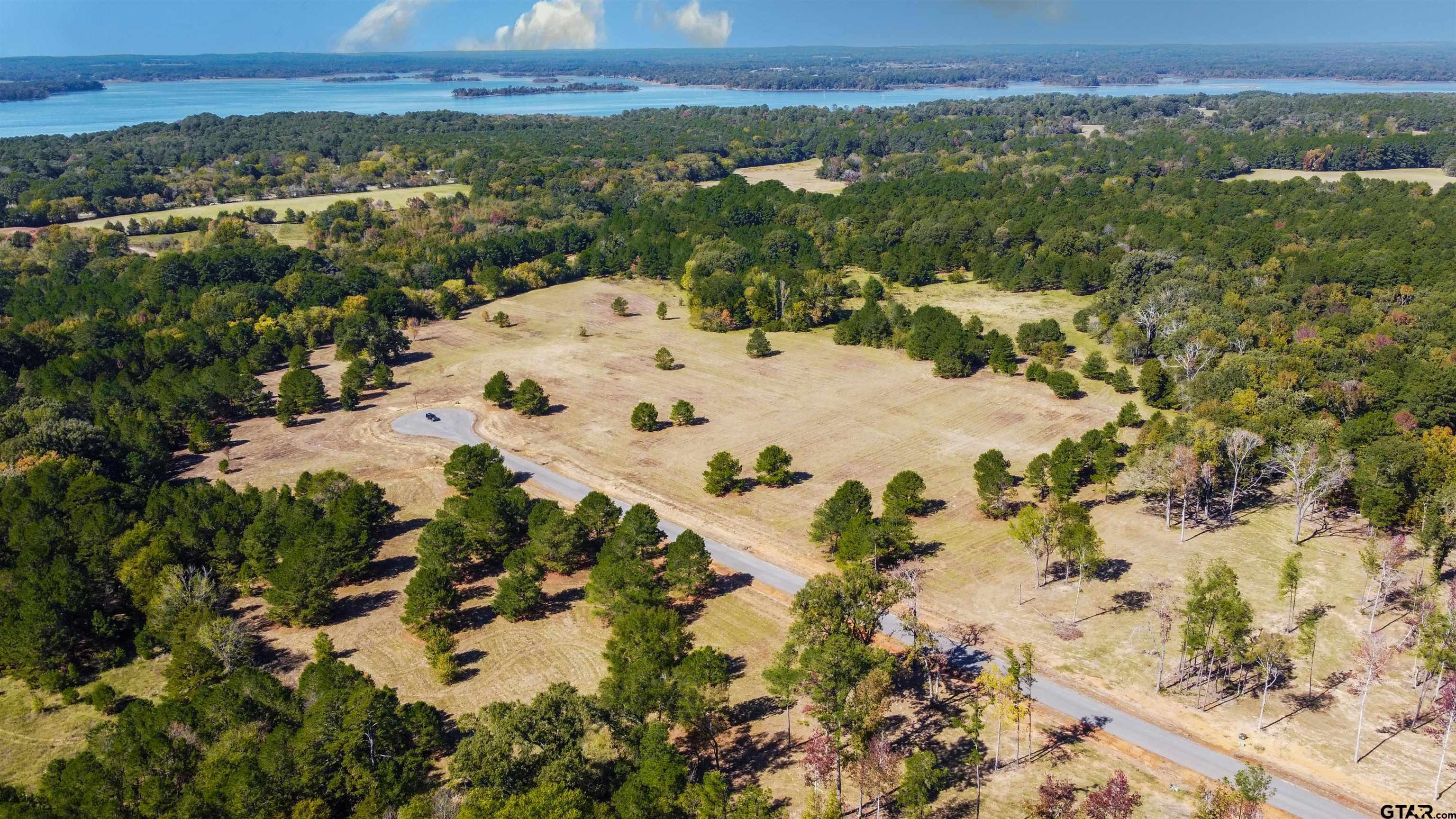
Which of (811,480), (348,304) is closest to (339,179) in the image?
(348,304)

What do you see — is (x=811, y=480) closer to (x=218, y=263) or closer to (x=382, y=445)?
(x=382, y=445)

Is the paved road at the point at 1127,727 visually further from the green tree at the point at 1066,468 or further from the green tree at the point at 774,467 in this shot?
the green tree at the point at 1066,468

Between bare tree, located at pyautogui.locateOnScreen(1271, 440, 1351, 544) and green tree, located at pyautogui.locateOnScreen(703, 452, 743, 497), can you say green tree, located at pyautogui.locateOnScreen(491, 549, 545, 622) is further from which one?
bare tree, located at pyautogui.locateOnScreen(1271, 440, 1351, 544)

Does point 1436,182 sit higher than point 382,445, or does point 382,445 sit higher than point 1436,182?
point 1436,182

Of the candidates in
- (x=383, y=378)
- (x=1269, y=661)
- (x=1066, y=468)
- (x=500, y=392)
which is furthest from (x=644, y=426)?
(x=1269, y=661)

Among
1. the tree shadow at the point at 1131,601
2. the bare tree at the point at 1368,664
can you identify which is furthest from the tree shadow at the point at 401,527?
the bare tree at the point at 1368,664

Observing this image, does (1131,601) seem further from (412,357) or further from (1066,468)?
(412,357)
